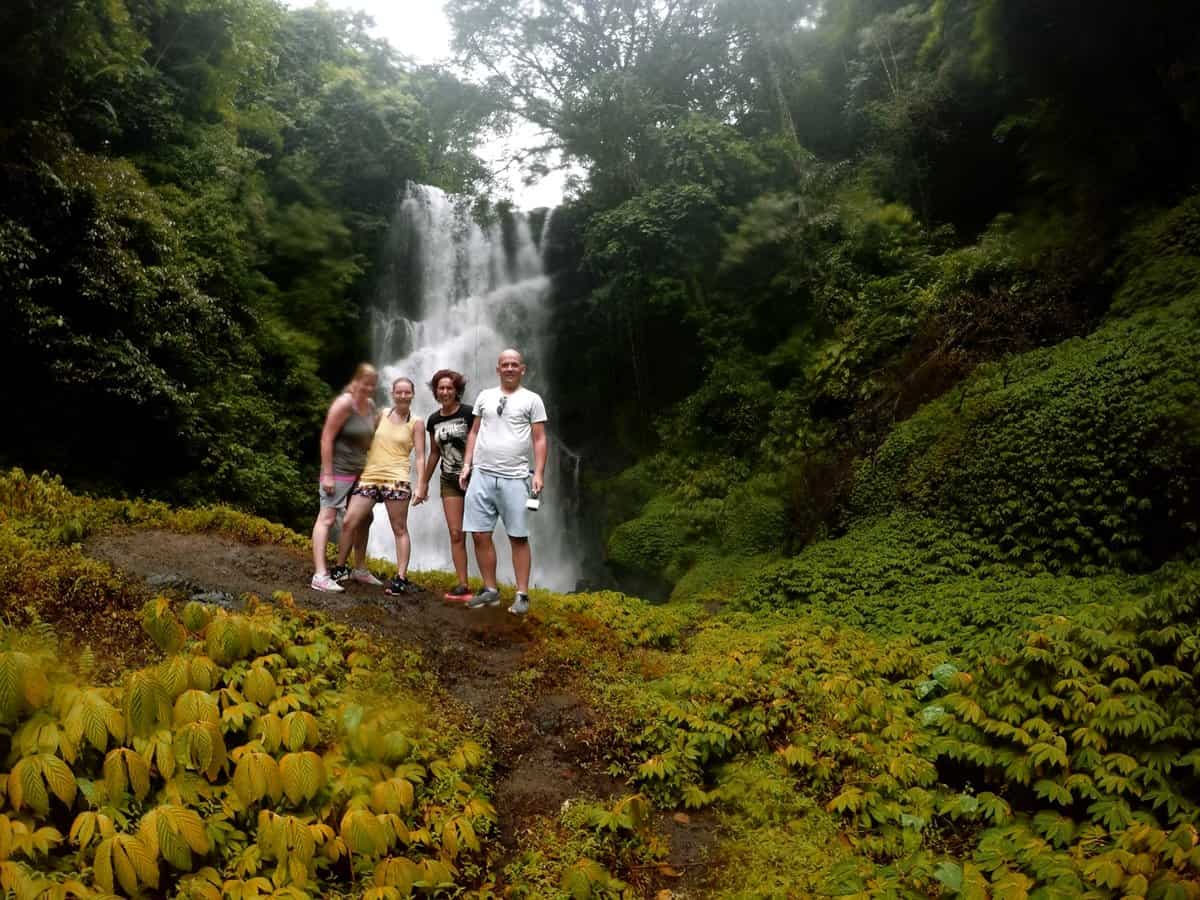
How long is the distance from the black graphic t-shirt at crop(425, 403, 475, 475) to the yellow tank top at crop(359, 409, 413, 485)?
251 millimetres

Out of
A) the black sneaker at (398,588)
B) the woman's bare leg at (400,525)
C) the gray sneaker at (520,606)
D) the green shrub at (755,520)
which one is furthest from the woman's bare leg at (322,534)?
the green shrub at (755,520)

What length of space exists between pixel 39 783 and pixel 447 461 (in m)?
3.82

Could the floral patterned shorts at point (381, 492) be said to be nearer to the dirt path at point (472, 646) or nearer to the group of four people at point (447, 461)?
the group of four people at point (447, 461)

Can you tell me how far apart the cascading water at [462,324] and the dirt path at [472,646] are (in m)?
8.05

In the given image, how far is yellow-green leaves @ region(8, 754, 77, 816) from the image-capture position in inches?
91.3

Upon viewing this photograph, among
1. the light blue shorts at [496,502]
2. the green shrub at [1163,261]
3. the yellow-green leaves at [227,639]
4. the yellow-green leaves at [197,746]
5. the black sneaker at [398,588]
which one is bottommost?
the black sneaker at [398,588]

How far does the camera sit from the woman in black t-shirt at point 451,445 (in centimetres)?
588

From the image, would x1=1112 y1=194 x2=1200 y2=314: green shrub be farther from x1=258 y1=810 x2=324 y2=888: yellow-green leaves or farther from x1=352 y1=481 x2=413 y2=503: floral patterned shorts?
x1=258 y1=810 x2=324 y2=888: yellow-green leaves

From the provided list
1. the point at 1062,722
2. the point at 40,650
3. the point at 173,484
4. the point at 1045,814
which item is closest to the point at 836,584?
the point at 1062,722

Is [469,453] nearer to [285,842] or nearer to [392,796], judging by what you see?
[392,796]

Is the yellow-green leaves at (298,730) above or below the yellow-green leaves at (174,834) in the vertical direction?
above

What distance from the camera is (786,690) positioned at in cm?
446

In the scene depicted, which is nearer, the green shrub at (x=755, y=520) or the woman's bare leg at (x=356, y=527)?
the woman's bare leg at (x=356, y=527)

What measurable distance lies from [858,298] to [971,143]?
3519mm
